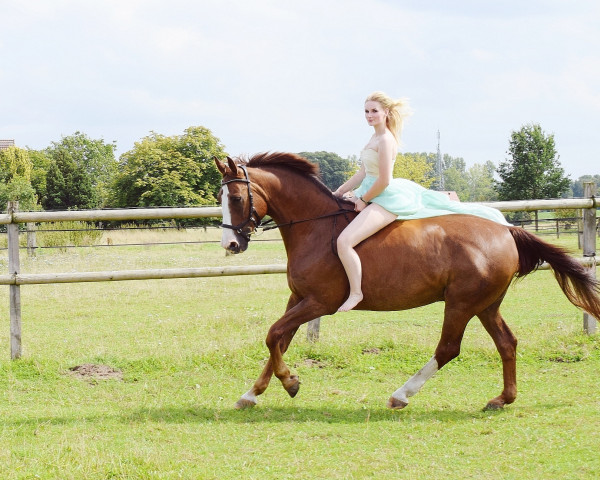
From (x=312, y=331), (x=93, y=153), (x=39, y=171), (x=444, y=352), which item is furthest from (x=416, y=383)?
(x=93, y=153)

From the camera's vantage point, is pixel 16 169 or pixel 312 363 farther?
pixel 16 169

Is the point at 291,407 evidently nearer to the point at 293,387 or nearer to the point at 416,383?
the point at 293,387

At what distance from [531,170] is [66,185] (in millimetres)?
39364

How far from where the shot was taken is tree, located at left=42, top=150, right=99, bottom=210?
55344 millimetres

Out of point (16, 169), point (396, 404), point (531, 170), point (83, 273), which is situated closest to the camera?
point (396, 404)

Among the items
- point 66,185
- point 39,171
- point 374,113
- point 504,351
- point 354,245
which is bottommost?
point 504,351

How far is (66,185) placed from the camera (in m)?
55.4

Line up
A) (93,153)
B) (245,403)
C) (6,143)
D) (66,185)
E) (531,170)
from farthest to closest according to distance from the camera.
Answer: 1. (93,153)
2. (6,143)
3. (66,185)
4. (531,170)
5. (245,403)

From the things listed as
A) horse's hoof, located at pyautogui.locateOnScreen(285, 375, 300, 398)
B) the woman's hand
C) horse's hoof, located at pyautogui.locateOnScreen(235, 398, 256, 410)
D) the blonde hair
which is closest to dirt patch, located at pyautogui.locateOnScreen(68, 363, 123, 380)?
horse's hoof, located at pyautogui.locateOnScreen(235, 398, 256, 410)

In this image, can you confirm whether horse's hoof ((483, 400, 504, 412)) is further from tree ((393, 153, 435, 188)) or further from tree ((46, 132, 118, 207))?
tree ((46, 132, 118, 207))

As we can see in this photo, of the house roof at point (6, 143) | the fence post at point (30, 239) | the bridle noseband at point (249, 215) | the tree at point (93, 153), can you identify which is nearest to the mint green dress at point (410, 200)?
the bridle noseband at point (249, 215)

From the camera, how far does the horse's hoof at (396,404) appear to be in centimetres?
506

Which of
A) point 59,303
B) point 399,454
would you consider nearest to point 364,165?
point 399,454

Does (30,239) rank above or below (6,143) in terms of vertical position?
below
